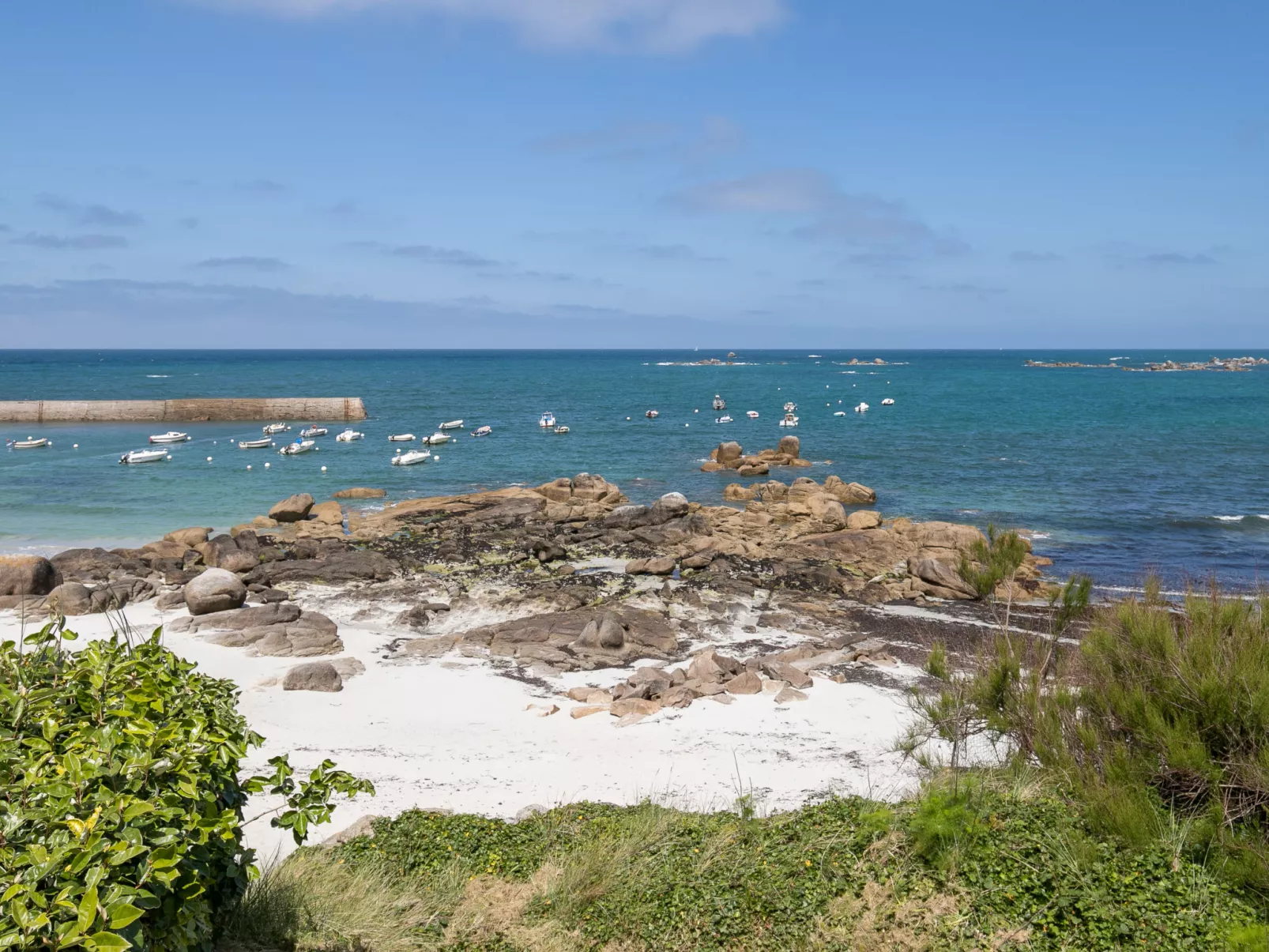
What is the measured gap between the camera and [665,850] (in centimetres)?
967

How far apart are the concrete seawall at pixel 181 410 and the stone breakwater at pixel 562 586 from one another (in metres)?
46.2

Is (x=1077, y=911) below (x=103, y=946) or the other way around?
below

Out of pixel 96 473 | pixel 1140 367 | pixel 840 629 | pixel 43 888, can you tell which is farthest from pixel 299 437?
pixel 1140 367

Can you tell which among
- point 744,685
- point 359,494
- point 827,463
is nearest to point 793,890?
point 744,685

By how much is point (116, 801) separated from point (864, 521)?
32.1 m

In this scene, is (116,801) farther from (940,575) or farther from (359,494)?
(359,494)

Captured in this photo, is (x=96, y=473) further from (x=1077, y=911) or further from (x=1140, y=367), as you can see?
(x=1140, y=367)

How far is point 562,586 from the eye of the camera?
83.7 feet

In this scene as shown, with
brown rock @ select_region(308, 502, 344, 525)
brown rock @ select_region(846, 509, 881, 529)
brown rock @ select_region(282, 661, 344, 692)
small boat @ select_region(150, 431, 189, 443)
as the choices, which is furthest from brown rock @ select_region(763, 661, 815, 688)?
small boat @ select_region(150, 431, 189, 443)

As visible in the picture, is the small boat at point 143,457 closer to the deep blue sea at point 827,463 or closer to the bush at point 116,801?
the deep blue sea at point 827,463

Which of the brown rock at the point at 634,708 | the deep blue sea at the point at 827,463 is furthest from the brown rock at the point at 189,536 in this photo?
the brown rock at the point at 634,708

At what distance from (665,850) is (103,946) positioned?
6.88m

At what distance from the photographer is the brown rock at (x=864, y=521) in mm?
34219

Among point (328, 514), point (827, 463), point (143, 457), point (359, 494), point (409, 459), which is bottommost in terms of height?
point (359, 494)
